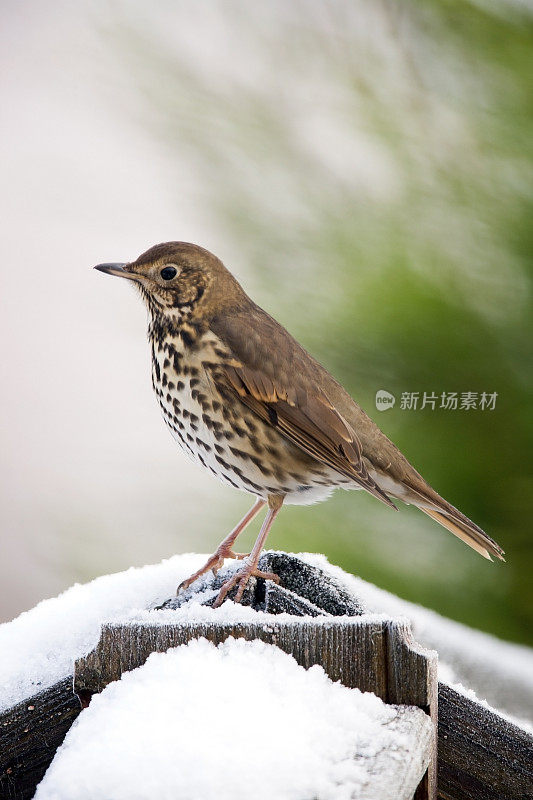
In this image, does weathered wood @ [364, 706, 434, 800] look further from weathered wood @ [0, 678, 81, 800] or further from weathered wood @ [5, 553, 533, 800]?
weathered wood @ [0, 678, 81, 800]

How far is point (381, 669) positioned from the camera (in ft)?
2.69

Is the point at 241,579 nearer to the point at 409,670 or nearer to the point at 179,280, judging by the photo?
the point at 409,670

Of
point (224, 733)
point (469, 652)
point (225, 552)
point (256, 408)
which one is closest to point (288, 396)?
point (256, 408)

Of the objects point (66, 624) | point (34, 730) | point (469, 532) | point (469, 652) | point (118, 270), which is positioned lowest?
point (34, 730)

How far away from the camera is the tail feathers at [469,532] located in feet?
3.65

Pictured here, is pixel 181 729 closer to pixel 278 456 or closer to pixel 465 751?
pixel 465 751

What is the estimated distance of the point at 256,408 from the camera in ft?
4.50

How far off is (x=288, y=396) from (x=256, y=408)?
55mm

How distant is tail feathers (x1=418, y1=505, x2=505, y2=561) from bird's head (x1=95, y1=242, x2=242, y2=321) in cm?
53

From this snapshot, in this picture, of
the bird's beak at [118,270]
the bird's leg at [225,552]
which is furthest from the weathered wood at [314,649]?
the bird's beak at [118,270]

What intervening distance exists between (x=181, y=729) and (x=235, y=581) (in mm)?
404

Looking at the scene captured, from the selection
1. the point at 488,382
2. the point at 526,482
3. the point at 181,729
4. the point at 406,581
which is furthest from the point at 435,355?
the point at 181,729

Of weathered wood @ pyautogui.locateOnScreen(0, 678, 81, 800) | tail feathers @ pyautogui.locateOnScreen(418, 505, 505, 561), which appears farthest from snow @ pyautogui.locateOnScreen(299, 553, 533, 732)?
weathered wood @ pyautogui.locateOnScreen(0, 678, 81, 800)

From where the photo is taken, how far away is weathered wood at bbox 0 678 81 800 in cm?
89
